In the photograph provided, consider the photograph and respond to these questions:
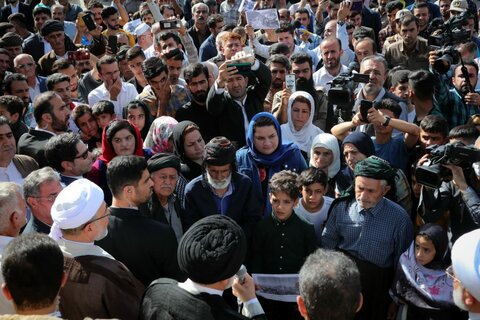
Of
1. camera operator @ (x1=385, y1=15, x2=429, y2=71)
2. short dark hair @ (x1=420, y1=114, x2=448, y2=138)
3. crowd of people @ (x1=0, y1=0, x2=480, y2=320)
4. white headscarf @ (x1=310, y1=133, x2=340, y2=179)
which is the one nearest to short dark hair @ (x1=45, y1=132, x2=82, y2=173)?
crowd of people @ (x1=0, y1=0, x2=480, y2=320)

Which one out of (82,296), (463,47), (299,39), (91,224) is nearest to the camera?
(82,296)

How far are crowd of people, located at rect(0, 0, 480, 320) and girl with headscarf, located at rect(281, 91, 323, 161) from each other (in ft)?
0.04

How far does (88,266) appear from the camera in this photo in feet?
9.46

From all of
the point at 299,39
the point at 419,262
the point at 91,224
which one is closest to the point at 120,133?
the point at 91,224

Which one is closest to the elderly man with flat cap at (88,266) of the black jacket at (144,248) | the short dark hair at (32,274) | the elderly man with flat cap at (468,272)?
the black jacket at (144,248)

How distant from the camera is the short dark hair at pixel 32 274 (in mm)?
2375

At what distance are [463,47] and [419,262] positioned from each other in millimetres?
3663

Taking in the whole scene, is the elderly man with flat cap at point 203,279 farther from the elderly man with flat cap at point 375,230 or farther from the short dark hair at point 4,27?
the short dark hair at point 4,27

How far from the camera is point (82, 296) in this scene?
9.28 feet

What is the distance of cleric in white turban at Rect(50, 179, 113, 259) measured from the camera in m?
2.97

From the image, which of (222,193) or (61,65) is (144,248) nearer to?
(222,193)

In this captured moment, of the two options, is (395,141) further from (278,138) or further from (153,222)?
(153,222)

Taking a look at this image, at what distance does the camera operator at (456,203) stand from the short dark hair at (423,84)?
3.87ft

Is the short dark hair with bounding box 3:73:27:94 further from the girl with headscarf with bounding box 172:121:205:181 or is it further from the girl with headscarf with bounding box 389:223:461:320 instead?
the girl with headscarf with bounding box 389:223:461:320
